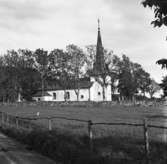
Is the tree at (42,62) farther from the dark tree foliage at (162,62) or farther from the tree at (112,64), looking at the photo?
the dark tree foliage at (162,62)

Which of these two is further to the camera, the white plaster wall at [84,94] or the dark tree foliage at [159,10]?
the white plaster wall at [84,94]

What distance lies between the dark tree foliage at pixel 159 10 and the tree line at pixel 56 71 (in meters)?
88.2

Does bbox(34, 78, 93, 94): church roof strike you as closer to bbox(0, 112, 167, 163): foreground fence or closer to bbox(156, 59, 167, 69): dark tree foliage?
bbox(0, 112, 167, 163): foreground fence

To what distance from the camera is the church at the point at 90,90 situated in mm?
97938

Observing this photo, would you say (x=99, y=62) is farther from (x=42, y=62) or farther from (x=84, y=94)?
(x=42, y=62)

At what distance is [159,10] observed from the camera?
6473 millimetres

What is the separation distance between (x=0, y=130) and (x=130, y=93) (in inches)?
3878

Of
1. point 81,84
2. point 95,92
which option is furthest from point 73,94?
point 95,92

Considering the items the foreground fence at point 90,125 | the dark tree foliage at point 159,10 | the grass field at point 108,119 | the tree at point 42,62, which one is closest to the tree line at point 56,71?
the tree at point 42,62

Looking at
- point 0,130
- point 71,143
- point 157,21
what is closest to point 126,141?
point 71,143

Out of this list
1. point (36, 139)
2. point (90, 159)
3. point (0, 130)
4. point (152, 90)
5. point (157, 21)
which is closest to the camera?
point (157, 21)

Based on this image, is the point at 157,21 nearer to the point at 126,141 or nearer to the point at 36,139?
the point at 126,141

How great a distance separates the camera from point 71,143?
1279cm

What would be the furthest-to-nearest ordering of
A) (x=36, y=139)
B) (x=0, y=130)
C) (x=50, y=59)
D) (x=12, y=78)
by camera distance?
(x=50, y=59) < (x=12, y=78) < (x=0, y=130) < (x=36, y=139)
